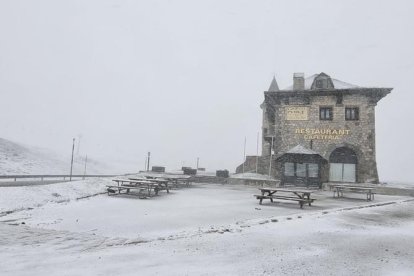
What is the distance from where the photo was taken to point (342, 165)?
27.8 m

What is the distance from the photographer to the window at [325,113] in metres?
28.3

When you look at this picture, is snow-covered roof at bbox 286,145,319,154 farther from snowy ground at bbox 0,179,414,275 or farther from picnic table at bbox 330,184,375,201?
snowy ground at bbox 0,179,414,275

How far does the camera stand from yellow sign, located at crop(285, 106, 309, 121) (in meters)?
28.8

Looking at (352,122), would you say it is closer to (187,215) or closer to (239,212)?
(239,212)

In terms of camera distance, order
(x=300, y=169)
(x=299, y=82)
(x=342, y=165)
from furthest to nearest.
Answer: (x=299, y=82) → (x=342, y=165) → (x=300, y=169)

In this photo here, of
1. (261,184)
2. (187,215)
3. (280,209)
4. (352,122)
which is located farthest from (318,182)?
(187,215)

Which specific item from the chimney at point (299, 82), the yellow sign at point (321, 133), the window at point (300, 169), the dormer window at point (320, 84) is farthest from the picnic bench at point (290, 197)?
the chimney at point (299, 82)

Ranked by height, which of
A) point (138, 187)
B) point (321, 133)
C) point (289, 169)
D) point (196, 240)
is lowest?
point (196, 240)

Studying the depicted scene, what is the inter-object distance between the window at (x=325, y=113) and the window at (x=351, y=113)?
128 cm

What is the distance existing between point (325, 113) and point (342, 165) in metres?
4.65

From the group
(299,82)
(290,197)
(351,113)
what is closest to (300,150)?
(351,113)

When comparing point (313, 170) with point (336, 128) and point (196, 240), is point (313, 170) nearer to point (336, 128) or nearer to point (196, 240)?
point (336, 128)

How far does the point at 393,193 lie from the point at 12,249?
74.2ft

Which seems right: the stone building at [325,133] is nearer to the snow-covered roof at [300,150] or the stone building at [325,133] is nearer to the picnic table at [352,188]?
the snow-covered roof at [300,150]
